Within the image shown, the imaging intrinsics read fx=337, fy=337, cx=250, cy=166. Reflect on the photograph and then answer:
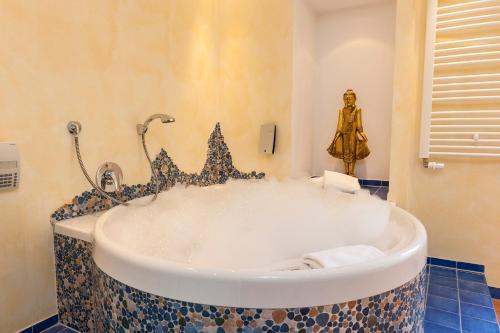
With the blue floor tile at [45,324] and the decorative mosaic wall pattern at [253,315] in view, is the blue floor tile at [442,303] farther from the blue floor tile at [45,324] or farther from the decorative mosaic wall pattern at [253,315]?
the blue floor tile at [45,324]

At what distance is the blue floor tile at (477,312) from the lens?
1503 mm

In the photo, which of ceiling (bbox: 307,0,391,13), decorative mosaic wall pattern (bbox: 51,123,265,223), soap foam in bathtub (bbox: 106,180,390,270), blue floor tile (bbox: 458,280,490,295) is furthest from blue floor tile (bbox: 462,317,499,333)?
ceiling (bbox: 307,0,391,13)

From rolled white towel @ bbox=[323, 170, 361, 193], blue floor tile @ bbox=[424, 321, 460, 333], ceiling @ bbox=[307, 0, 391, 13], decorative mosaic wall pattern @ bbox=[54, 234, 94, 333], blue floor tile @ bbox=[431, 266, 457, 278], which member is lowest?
blue floor tile @ bbox=[431, 266, 457, 278]

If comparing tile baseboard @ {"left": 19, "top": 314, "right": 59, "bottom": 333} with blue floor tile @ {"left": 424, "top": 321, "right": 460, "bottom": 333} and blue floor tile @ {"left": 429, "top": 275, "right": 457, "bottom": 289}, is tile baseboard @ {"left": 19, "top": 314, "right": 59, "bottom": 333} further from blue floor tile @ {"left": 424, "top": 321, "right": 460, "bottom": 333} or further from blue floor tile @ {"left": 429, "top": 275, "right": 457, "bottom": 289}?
Answer: blue floor tile @ {"left": 429, "top": 275, "right": 457, "bottom": 289}

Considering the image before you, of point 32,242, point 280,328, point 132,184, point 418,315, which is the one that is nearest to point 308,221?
point 418,315

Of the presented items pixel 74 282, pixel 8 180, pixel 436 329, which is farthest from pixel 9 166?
pixel 436 329

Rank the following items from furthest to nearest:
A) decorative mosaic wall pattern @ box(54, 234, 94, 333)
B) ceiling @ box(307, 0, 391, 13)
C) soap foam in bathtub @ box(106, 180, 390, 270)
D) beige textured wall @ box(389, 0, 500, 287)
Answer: ceiling @ box(307, 0, 391, 13), beige textured wall @ box(389, 0, 500, 287), soap foam in bathtub @ box(106, 180, 390, 270), decorative mosaic wall pattern @ box(54, 234, 94, 333)

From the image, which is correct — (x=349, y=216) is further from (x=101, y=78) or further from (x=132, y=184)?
(x=101, y=78)

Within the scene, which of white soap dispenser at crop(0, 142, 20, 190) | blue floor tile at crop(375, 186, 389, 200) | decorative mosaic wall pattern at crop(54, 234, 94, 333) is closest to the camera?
white soap dispenser at crop(0, 142, 20, 190)

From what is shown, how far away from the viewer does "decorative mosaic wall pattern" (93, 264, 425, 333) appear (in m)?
0.87

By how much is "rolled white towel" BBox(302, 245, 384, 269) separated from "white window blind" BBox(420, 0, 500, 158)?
131 cm

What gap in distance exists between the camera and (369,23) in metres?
2.51

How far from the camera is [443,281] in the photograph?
192 centimetres

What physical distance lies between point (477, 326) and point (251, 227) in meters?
1.06
